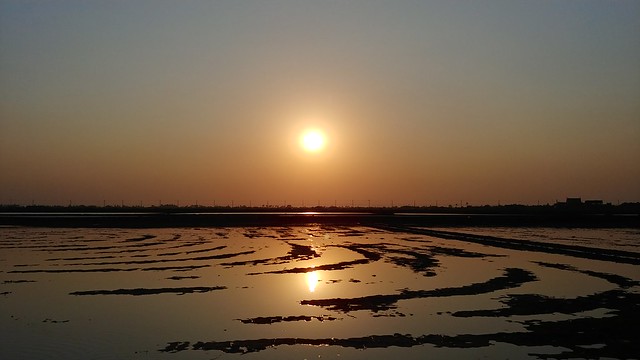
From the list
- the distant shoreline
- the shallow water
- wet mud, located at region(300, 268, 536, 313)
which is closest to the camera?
the shallow water

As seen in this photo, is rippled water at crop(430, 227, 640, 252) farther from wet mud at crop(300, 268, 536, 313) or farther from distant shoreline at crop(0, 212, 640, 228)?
wet mud at crop(300, 268, 536, 313)

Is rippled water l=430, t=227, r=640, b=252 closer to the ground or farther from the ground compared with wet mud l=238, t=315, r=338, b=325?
farther from the ground

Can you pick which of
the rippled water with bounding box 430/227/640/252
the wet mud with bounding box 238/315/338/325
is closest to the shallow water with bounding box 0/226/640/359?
the wet mud with bounding box 238/315/338/325

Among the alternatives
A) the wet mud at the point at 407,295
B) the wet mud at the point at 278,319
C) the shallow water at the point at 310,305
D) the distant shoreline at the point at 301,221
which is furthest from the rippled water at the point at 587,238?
the wet mud at the point at 278,319

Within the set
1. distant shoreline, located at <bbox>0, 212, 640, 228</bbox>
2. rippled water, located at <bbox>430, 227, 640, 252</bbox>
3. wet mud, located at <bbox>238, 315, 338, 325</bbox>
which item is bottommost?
wet mud, located at <bbox>238, 315, 338, 325</bbox>

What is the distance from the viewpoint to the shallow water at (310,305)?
12.7 metres

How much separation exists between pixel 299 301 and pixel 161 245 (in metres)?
23.5

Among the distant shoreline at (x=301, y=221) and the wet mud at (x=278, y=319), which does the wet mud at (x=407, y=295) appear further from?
the distant shoreline at (x=301, y=221)

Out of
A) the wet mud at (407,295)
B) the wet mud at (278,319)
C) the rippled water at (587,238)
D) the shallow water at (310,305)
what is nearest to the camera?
the shallow water at (310,305)

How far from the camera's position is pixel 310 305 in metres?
17.8

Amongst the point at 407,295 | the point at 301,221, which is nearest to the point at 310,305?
the point at 407,295

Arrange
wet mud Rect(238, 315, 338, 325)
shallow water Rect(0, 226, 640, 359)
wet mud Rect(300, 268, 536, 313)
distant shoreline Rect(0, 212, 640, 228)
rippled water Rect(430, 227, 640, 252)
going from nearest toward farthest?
shallow water Rect(0, 226, 640, 359)
wet mud Rect(238, 315, 338, 325)
wet mud Rect(300, 268, 536, 313)
rippled water Rect(430, 227, 640, 252)
distant shoreline Rect(0, 212, 640, 228)

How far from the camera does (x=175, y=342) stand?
43.7 feet

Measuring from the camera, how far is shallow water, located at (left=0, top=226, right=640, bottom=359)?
41.7 feet
